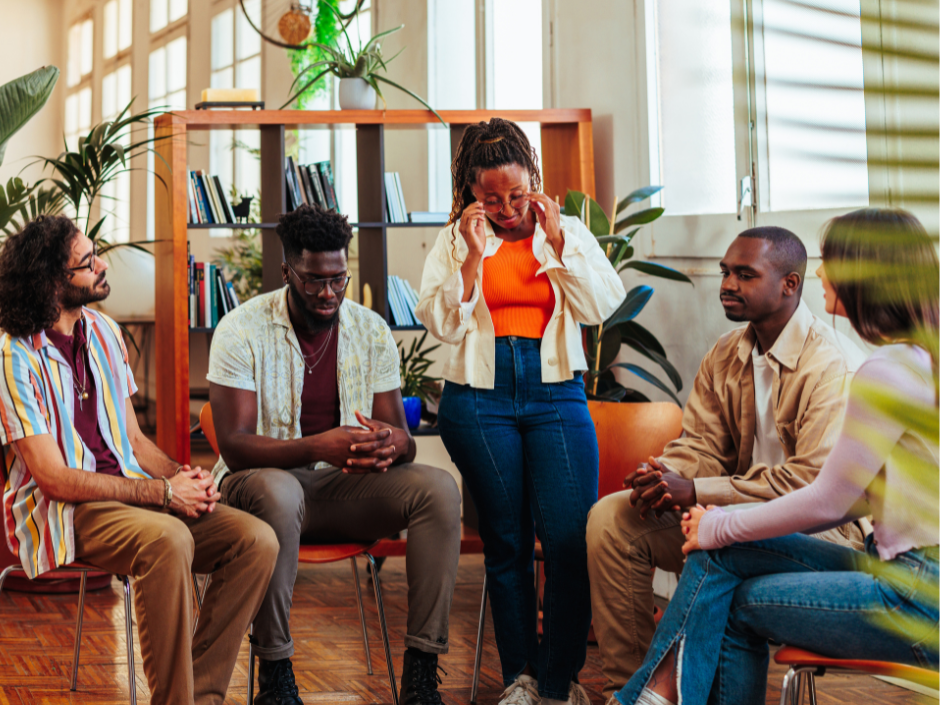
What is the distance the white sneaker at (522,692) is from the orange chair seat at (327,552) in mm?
502

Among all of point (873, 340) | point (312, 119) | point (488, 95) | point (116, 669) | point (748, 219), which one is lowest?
point (116, 669)

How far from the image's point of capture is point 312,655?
2.90m

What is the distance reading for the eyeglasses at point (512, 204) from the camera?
230 centimetres

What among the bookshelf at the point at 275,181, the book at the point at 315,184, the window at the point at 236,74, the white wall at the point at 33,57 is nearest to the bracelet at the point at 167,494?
the bookshelf at the point at 275,181

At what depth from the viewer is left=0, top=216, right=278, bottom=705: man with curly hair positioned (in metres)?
1.97

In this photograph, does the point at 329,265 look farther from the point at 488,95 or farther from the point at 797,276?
the point at 488,95

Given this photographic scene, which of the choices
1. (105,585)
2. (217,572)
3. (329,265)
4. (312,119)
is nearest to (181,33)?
(312,119)

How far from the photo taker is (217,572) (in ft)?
7.04

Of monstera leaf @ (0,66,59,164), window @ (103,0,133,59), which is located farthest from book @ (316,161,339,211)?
window @ (103,0,133,59)

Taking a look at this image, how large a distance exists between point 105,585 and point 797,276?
295cm

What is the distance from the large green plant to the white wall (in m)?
6.89

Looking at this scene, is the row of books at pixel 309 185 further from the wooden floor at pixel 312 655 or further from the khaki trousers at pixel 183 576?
the khaki trousers at pixel 183 576

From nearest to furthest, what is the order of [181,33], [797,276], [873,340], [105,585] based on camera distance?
[873,340], [797,276], [105,585], [181,33]

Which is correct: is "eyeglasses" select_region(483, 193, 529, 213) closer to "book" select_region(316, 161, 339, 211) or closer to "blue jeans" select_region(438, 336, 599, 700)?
"blue jeans" select_region(438, 336, 599, 700)
